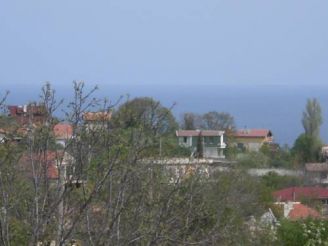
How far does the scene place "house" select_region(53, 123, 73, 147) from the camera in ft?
20.0

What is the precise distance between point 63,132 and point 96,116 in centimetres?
24

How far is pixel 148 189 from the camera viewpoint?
6730mm

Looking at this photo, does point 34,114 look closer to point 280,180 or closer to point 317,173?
point 280,180

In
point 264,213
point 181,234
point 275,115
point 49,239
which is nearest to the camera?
point 49,239

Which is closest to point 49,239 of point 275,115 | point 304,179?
point 304,179

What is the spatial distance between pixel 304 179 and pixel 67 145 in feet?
123

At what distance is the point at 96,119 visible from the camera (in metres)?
6.31

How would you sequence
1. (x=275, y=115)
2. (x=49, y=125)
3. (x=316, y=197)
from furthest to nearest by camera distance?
(x=275, y=115) → (x=316, y=197) → (x=49, y=125)

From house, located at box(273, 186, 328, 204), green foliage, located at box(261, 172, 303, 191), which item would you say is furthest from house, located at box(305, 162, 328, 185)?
house, located at box(273, 186, 328, 204)

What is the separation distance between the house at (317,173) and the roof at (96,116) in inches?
1466

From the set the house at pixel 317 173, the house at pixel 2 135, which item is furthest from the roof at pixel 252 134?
the house at pixel 2 135

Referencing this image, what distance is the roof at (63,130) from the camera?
20.1 feet

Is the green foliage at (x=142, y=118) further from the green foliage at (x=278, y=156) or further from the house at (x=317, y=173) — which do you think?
the green foliage at (x=278, y=156)

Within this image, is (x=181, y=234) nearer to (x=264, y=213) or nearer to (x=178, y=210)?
(x=178, y=210)
